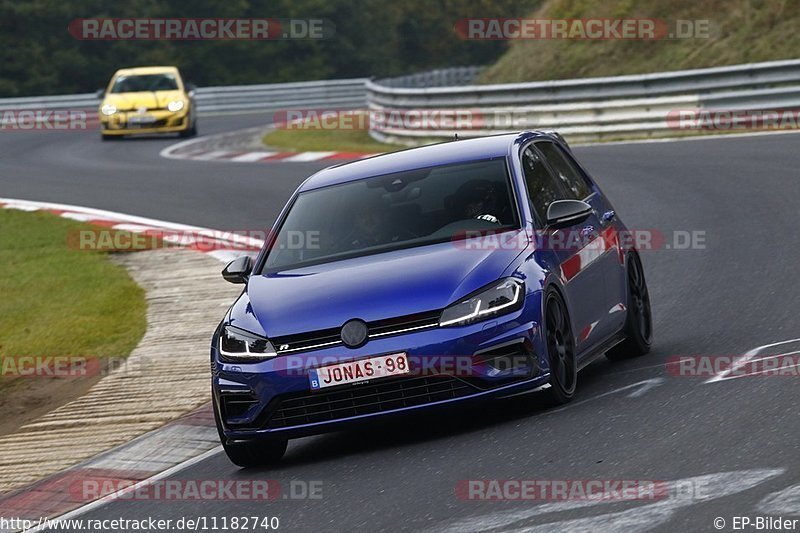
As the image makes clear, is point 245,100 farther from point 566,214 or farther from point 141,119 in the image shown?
point 566,214

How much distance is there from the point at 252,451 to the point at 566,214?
208cm

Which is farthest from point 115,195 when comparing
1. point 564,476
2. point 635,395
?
point 564,476

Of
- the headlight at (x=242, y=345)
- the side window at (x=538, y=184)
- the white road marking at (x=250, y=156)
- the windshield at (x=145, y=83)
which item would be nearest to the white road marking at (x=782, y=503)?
the headlight at (x=242, y=345)

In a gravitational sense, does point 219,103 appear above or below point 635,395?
below

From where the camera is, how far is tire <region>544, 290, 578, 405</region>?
8148mm

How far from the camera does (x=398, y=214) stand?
9008mm

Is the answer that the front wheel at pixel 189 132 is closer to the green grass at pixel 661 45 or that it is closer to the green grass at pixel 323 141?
the green grass at pixel 323 141

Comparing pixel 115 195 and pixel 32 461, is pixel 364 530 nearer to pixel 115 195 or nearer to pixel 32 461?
pixel 32 461

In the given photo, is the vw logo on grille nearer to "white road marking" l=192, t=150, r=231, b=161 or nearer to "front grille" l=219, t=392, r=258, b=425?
"front grille" l=219, t=392, r=258, b=425

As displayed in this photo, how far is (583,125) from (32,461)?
58.4 ft

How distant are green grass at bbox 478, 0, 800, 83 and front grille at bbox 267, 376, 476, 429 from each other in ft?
73.6

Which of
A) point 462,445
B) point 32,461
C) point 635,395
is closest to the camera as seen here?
point 462,445

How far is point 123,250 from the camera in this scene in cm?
1716

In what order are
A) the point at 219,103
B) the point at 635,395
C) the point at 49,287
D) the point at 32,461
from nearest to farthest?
the point at 635,395 < the point at 32,461 < the point at 49,287 < the point at 219,103
